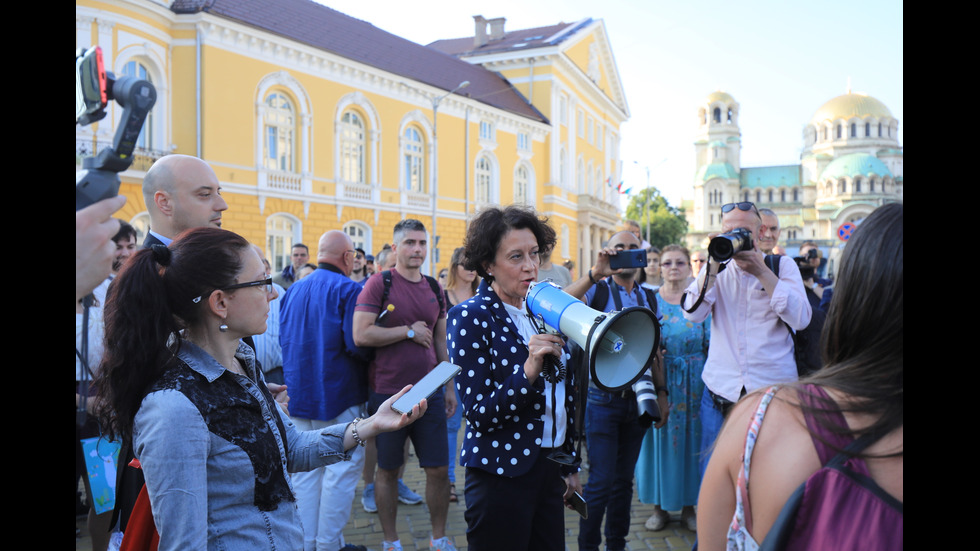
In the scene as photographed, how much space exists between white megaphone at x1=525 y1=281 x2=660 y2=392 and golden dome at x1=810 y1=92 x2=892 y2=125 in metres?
124

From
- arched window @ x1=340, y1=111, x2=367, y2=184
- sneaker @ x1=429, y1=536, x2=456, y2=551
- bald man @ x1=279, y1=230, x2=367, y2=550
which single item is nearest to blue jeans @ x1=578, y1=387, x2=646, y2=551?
sneaker @ x1=429, y1=536, x2=456, y2=551

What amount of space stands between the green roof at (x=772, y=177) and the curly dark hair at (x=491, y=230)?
124 m

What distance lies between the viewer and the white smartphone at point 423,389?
2.28m

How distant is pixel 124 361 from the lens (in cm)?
193

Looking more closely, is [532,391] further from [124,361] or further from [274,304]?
[274,304]

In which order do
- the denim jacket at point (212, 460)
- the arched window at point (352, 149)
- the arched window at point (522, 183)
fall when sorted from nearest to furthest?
the denim jacket at point (212, 460), the arched window at point (352, 149), the arched window at point (522, 183)

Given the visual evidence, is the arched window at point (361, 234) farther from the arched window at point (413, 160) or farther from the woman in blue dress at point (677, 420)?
the woman in blue dress at point (677, 420)

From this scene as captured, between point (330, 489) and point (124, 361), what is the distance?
9.08 ft

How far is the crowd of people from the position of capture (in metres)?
1.38

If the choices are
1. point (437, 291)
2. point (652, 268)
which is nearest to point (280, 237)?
point (652, 268)

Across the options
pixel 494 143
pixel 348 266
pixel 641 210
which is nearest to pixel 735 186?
pixel 641 210

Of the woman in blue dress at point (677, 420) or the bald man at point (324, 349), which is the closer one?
the bald man at point (324, 349)

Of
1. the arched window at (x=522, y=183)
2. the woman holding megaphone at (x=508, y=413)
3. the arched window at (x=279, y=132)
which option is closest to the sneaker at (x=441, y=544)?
the woman holding megaphone at (x=508, y=413)

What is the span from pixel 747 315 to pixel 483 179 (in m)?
29.9
